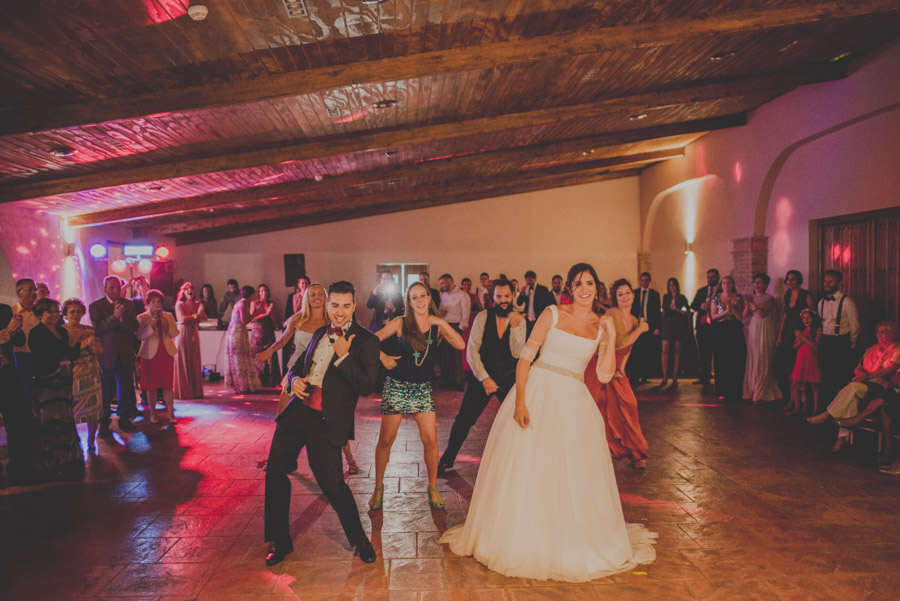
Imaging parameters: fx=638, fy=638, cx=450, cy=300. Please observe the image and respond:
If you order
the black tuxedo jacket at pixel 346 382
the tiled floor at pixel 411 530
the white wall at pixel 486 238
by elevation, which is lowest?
the tiled floor at pixel 411 530

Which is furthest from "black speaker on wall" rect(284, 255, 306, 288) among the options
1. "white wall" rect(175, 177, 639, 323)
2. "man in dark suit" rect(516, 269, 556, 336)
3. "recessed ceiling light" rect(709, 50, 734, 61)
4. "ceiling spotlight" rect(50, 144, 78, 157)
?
"recessed ceiling light" rect(709, 50, 734, 61)

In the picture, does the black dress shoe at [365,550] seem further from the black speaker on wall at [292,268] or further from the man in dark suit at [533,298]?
the black speaker on wall at [292,268]

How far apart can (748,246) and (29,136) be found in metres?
9.30

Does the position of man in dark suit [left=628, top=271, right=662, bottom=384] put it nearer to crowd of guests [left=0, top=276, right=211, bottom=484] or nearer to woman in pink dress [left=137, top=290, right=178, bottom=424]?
woman in pink dress [left=137, top=290, right=178, bottom=424]

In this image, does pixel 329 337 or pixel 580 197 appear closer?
pixel 329 337

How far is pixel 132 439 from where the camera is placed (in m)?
6.60

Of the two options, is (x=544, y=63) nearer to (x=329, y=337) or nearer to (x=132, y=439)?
(x=329, y=337)

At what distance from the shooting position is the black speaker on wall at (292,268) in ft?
50.3

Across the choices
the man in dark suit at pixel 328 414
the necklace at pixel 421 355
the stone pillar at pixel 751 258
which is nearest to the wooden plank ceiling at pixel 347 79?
the stone pillar at pixel 751 258

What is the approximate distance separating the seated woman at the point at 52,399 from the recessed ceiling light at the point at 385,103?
11.3 ft

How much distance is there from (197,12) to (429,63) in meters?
1.97

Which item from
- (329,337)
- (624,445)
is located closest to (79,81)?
(329,337)

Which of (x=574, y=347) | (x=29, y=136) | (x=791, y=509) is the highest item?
(x=29, y=136)

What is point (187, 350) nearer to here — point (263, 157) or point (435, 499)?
point (263, 157)
